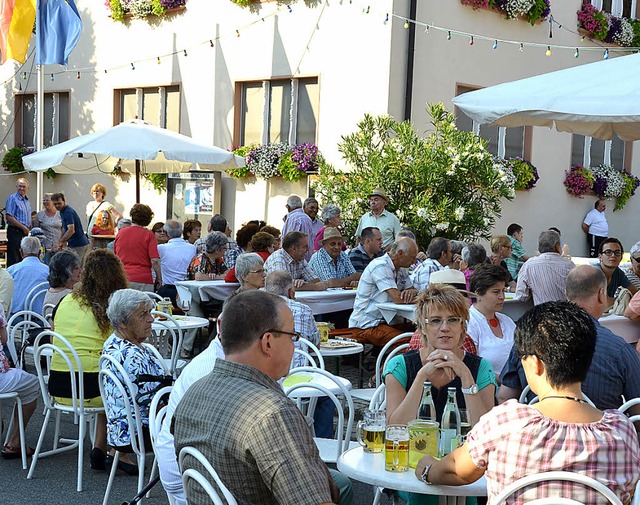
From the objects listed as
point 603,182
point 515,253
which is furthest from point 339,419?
point 603,182

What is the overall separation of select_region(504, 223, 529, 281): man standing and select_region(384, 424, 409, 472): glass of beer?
8.34 m

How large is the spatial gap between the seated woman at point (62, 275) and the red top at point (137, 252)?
9.96 ft

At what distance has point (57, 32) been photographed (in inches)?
567

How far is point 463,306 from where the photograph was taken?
4.52 meters

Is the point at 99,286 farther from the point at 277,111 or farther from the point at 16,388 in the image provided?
the point at 277,111

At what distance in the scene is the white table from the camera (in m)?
3.25

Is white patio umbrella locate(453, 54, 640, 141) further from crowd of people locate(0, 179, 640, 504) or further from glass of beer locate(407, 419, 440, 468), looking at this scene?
glass of beer locate(407, 419, 440, 468)

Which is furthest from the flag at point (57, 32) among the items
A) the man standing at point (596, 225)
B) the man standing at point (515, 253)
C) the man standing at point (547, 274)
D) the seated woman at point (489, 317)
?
the seated woman at point (489, 317)

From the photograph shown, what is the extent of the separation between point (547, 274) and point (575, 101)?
10.3 ft

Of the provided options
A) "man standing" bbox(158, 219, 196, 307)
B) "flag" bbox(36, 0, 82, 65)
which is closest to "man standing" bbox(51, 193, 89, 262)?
"flag" bbox(36, 0, 82, 65)

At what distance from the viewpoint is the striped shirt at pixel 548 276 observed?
8.41 meters

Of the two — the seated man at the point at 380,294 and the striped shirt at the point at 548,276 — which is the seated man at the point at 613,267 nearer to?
the striped shirt at the point at 548,276

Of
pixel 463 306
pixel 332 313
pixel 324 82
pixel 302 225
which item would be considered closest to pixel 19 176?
pixel 324 82

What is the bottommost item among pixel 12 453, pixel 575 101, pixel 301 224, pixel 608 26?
pixel 12 453
